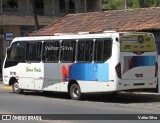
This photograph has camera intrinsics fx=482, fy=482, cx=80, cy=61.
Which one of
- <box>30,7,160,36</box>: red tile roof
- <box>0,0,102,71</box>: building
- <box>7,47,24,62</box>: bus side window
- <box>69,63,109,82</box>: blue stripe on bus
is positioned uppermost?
<box>0,0,102,71</box>: building

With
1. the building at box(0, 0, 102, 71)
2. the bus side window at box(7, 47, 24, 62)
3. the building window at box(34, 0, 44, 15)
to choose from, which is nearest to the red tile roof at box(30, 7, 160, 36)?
the bus side window at box(7, 47, 24, 62)

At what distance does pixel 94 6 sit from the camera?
2124 inches

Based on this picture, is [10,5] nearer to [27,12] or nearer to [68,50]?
[27,12]

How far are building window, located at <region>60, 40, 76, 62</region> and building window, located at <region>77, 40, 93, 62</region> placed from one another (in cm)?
35

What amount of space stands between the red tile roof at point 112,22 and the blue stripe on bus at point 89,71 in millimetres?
6114

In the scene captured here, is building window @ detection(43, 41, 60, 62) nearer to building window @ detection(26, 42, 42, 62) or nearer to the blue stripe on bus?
building window @ detection(26, 42, 42, 62)

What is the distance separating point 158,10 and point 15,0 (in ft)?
75.9

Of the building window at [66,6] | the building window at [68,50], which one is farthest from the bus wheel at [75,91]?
the building window at [66,6]

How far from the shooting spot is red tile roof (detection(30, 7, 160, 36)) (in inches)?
1024

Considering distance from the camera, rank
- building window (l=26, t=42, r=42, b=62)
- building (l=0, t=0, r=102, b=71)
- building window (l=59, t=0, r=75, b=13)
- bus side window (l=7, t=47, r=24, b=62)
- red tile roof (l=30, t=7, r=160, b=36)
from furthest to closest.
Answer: building window (l=59, t=0, r=75, b=13) → building (l=0, t=0, r=102, b=71) → red tile roof (l=30, t=7, r=160, b=36) → bus side window (l=7, t=47, r=24, b=62) → building window (l=26, t=42, r=42, b=62)

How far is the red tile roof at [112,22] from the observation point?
2600cm

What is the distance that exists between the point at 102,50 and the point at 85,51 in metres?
1.01

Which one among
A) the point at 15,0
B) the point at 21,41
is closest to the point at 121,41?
the point at 21,41

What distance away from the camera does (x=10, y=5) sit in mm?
47906
